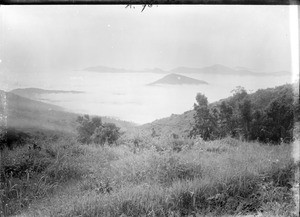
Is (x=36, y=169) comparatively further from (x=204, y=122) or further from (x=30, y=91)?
Answer: (x=204, y=122)

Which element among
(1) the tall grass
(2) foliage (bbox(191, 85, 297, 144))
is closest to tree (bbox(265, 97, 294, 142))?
(2) foliage (bbox(191, 85, 297, 144))

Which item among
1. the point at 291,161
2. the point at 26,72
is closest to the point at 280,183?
the point at 291,161

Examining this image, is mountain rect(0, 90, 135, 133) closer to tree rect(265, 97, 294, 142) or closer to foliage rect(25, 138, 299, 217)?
foliage rect(25, 138, 299, 217)

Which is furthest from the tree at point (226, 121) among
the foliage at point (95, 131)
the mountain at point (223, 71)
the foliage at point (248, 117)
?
the foliage at point (95, 131)

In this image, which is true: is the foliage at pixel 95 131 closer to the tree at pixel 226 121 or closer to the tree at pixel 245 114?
the tree at pixel 226 121

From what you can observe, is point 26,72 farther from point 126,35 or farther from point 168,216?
point 168,216

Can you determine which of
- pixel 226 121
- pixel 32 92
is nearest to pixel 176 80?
pixel 226 121
